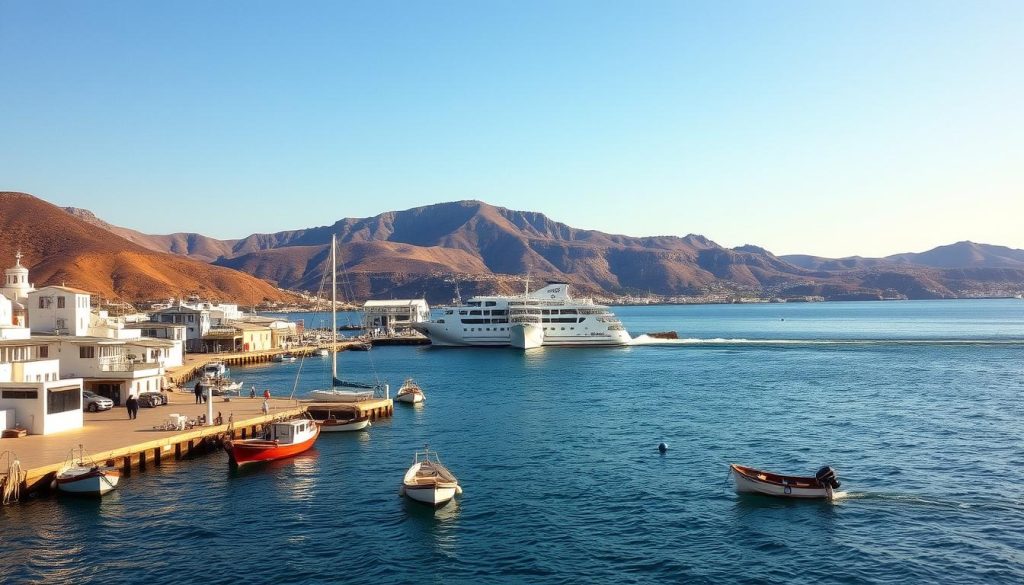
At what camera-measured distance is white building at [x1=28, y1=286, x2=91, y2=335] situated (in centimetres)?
4669

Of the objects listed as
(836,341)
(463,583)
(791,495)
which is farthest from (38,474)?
(836,341)

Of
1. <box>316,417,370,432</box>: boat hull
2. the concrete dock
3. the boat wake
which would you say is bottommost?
<box>316,417,370,432</box>: boat hull

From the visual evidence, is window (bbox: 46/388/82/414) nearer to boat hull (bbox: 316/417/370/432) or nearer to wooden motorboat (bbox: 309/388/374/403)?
boat hull (bbox: 316/417/370/432)

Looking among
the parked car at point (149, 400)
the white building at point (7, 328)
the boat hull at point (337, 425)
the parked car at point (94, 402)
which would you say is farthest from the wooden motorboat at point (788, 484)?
the white building at point (7, 328)

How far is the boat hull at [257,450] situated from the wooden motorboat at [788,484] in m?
20.8

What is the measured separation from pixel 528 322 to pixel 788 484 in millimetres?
77807

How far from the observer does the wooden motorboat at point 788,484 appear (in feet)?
94.3

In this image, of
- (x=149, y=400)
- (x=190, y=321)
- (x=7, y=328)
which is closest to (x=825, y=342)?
(x=190, y=321)

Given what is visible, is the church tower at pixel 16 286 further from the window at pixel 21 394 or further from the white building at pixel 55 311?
the window at pixel 21 394

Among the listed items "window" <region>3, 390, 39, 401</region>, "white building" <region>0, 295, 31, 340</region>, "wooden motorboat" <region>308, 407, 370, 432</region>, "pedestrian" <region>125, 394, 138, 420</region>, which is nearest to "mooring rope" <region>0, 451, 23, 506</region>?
"window" <region>3, 390, 39, 401</region>

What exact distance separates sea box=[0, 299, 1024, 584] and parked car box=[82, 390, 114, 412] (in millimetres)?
9632

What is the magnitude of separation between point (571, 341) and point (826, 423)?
63856 millimetres

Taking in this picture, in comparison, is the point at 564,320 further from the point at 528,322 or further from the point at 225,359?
the point at 225,359

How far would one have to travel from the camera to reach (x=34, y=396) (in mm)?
32219
